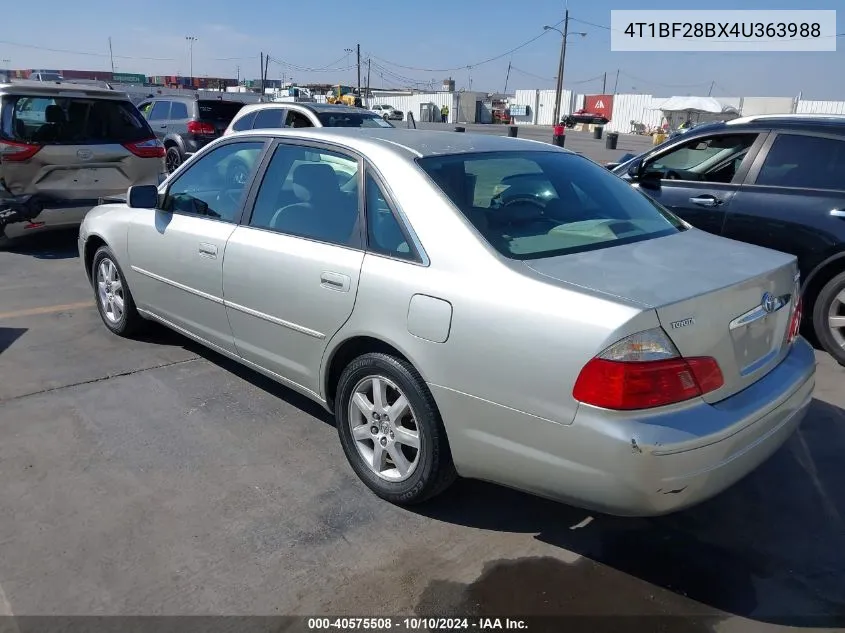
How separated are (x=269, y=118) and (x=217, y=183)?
7048mm

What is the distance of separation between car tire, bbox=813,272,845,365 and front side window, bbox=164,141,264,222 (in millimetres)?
4040

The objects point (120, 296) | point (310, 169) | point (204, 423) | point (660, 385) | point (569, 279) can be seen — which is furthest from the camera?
point (120, 296)

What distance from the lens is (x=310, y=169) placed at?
3502 mm

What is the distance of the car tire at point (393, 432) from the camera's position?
109 inches

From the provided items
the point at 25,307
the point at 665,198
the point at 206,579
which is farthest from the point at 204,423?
the point at 665,198

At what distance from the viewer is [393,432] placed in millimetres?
2957

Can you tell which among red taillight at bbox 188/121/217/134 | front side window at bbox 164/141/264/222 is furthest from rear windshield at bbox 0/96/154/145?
red taillight at bbox 188/121/217/134

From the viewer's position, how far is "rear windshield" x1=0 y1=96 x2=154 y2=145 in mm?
7188

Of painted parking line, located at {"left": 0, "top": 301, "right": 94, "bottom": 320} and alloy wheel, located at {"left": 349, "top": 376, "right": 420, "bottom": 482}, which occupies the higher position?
alloy wheel, located at {"left": 349, "top": 376, "right": 420, "bottom": 482}

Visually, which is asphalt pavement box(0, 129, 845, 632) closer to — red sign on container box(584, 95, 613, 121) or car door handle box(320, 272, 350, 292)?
car door handle box(320, 272, 350, 292)

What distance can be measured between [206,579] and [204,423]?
1.35 m

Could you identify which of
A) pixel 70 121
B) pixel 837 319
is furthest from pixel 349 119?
pixel 837 319

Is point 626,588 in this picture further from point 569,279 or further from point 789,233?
point 789,233

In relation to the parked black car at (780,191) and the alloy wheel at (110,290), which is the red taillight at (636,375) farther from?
the alloy wheel at (110,290)
